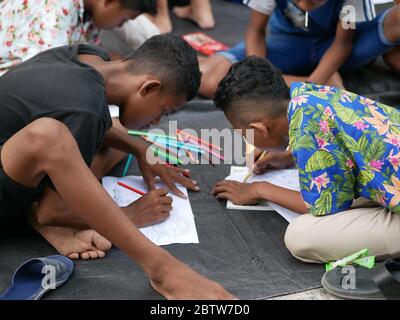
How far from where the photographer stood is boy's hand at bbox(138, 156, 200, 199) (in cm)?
191

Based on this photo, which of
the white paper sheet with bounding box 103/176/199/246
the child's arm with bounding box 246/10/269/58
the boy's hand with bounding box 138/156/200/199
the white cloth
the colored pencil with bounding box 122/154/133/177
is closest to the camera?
the white paper sheet with bounding box 103/176/199/246

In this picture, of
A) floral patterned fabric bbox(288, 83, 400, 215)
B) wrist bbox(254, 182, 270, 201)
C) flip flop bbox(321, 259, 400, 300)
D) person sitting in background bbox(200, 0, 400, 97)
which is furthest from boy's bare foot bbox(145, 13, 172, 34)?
flip flop bbox(321, 259, 400, 300)

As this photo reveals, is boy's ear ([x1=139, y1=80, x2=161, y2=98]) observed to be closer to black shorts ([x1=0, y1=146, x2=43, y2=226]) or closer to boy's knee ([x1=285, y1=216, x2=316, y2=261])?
black shorts ([x1=0, y1=146, x2=43, y2=226])

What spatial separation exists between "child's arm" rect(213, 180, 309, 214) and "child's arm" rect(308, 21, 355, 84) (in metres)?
0.75

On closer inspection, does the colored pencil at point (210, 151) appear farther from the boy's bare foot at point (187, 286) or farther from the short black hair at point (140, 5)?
the boy's bare foot at point (187, 286)

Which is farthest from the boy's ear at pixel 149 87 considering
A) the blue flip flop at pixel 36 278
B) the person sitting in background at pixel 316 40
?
the person sitting in background at pixel 316 40

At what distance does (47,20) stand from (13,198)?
0.86 m

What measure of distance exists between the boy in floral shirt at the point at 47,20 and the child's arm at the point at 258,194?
0.76 metres

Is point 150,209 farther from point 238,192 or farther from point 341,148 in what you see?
point 341,148

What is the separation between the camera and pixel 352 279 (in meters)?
1.48

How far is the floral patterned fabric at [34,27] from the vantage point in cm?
215

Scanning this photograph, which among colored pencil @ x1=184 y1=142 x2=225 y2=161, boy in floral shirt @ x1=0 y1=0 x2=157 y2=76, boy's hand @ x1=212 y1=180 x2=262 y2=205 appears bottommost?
colored pencil @ x1=184 y1=142 x2=225 y2=161

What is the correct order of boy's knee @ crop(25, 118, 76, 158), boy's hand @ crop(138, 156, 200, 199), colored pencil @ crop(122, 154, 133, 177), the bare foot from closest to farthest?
boy's knee @ crop(25, 118, 76, 158)
the bare foot
boy's hand @ crop(138, 156, 200, 199)
colored pencil @ crop(122, 154, 133, 177)

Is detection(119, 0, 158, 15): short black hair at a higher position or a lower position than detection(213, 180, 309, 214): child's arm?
higher
